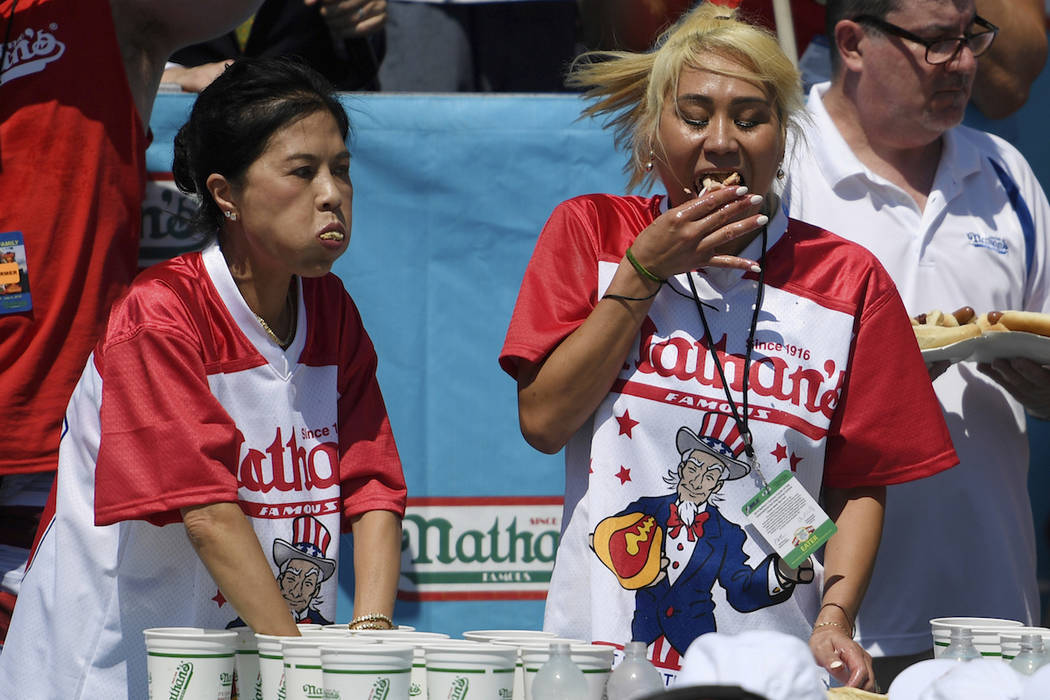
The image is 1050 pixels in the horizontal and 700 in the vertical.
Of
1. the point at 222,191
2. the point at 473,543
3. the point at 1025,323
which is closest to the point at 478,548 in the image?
the point at 473,543

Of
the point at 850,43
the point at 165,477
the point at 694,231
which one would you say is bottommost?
the point at 165,477

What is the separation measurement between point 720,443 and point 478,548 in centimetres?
127

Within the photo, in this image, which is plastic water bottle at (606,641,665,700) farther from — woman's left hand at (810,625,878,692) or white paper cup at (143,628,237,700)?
white paper cup at (143,628,237,700)

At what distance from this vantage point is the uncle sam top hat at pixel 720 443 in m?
2.48

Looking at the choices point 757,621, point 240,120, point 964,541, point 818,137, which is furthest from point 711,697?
point 818,137

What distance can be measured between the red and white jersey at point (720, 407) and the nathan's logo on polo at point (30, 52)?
51.5 inches

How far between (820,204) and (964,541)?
2.96ft

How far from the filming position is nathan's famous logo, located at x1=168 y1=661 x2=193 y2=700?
78.5 inches

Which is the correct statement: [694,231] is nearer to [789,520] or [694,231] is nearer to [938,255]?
[789,520]

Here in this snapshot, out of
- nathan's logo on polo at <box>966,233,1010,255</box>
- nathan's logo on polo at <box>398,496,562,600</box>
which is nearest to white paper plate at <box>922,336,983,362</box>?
nathan's logo on polo at <box>966,233,1010,255</box>

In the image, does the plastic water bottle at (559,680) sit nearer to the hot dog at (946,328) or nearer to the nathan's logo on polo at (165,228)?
the hot dog at (946,328)

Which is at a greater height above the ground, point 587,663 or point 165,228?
point 165,228

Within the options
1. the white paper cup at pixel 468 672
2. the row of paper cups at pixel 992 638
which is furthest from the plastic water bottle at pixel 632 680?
the row of paper cups at pixel 992 638

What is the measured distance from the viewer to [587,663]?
6.40 ft
